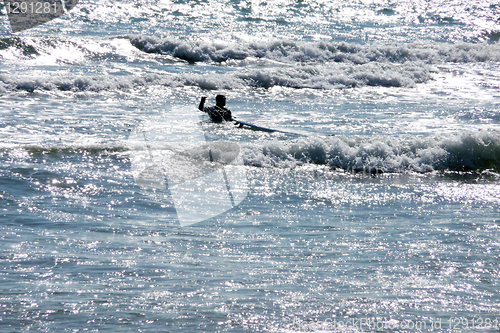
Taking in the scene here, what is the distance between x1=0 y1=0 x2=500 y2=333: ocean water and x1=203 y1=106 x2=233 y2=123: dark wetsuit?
0.72 ft

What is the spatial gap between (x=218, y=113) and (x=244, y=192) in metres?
4.18

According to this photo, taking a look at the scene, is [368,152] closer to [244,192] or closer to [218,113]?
[244,192]

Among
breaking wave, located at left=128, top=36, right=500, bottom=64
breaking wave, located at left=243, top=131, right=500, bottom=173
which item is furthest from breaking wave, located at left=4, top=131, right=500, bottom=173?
breaking wave, located at left=128, top=36, right=500, bottom=64

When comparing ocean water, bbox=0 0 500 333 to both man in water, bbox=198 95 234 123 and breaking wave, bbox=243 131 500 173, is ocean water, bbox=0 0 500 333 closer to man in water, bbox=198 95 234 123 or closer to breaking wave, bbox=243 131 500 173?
breaking wave, bbox=243 131 500 173

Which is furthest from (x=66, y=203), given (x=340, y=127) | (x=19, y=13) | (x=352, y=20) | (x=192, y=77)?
(x=352, y=20)

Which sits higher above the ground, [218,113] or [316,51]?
[316,51]

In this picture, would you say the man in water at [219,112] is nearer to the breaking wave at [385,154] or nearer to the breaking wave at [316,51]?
the breaking wave at [385,154]

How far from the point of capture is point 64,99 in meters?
14.1

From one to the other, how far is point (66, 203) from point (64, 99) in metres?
7.46

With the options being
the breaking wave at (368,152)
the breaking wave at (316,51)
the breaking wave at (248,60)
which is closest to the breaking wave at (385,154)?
the breaking wave at (368,152)

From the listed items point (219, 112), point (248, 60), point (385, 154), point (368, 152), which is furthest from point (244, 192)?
point (248, 60)

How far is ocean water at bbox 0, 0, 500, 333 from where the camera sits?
4863 mm

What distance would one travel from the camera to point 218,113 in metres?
12.1

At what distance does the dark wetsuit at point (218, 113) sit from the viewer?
12117 millimetres
